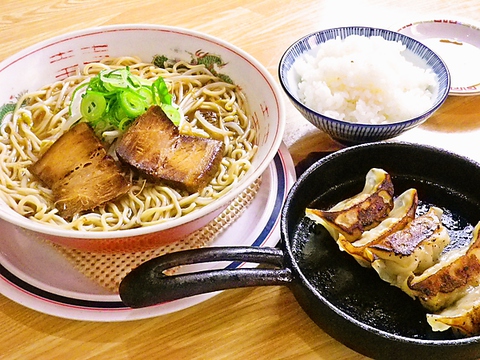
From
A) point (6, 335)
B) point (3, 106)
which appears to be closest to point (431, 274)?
point (6, 335)

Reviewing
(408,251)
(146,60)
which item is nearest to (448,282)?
(408,251)

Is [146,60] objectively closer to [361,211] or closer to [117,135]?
[117,135]

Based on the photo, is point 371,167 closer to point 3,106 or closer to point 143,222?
point 143,222

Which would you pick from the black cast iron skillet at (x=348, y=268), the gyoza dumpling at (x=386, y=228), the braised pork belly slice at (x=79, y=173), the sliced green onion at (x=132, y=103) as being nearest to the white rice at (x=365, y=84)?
the black cast iron skillet at (x=348, y=268)

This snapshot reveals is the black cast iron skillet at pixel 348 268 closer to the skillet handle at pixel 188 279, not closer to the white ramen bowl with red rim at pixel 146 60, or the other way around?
the skillet handle at pixel 188 279

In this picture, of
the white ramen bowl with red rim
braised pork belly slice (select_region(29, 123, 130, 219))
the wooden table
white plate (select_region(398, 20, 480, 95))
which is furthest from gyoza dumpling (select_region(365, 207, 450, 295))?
white plate (select_region(398, 20, 480, 95))

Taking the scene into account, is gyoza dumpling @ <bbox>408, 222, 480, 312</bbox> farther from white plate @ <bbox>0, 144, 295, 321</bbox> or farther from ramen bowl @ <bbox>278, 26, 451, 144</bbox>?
ramen bowl @ <bbox>278, 26, 451, 144</bbox>
